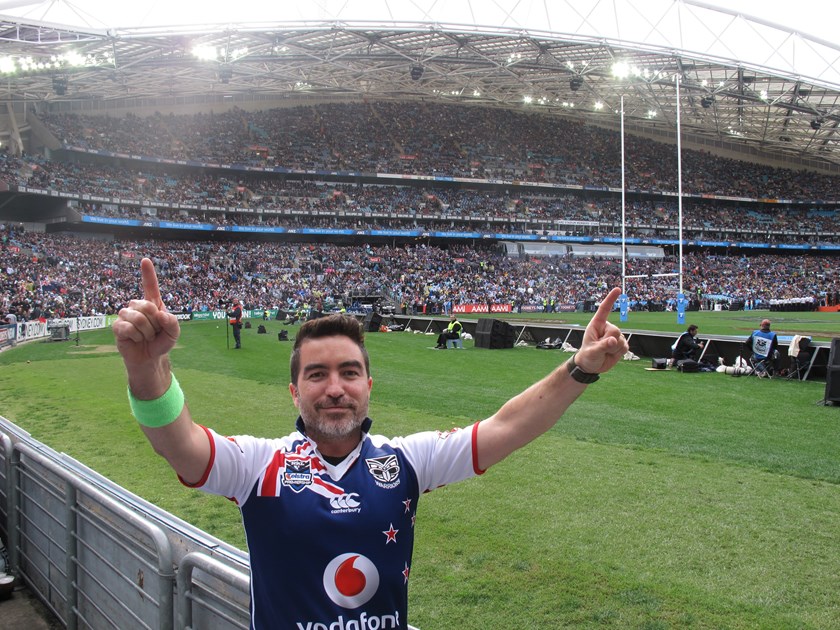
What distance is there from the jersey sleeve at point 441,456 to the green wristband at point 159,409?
30.5 inches

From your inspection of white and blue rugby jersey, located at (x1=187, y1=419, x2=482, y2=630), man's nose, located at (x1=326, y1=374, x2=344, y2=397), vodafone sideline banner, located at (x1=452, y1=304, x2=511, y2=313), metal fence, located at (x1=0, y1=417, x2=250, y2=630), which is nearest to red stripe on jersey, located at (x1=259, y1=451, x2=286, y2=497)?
white and blue rugby jersey, located at (x1=187, y1=419, x2=482, y2=630)

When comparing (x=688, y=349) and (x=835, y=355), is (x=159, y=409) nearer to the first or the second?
(x=835, y=355)

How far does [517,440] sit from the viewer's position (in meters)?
2.41

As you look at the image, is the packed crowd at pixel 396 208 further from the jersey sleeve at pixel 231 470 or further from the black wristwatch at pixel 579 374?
the black wristwatch at pixel 579 374

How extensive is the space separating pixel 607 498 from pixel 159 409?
561cm

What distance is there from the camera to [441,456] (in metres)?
2.38

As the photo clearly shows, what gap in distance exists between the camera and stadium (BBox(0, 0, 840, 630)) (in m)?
4.65

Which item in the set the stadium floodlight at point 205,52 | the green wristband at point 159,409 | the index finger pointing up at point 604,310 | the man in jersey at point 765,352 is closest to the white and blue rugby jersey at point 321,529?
the green wristband at point 159,409

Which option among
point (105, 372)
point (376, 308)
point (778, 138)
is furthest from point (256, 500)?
point (778, 138)

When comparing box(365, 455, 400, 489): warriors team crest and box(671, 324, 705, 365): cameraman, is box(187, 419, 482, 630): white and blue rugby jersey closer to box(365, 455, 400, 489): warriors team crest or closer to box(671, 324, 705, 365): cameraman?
box(365, 455, 400, 489): warriors team crest

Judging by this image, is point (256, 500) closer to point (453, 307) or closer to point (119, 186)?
point (453, 307)

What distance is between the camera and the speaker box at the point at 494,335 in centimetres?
2373

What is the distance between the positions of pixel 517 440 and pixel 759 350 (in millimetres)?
15559

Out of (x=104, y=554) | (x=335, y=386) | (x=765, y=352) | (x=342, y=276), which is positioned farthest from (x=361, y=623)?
(x=342, y=276)
